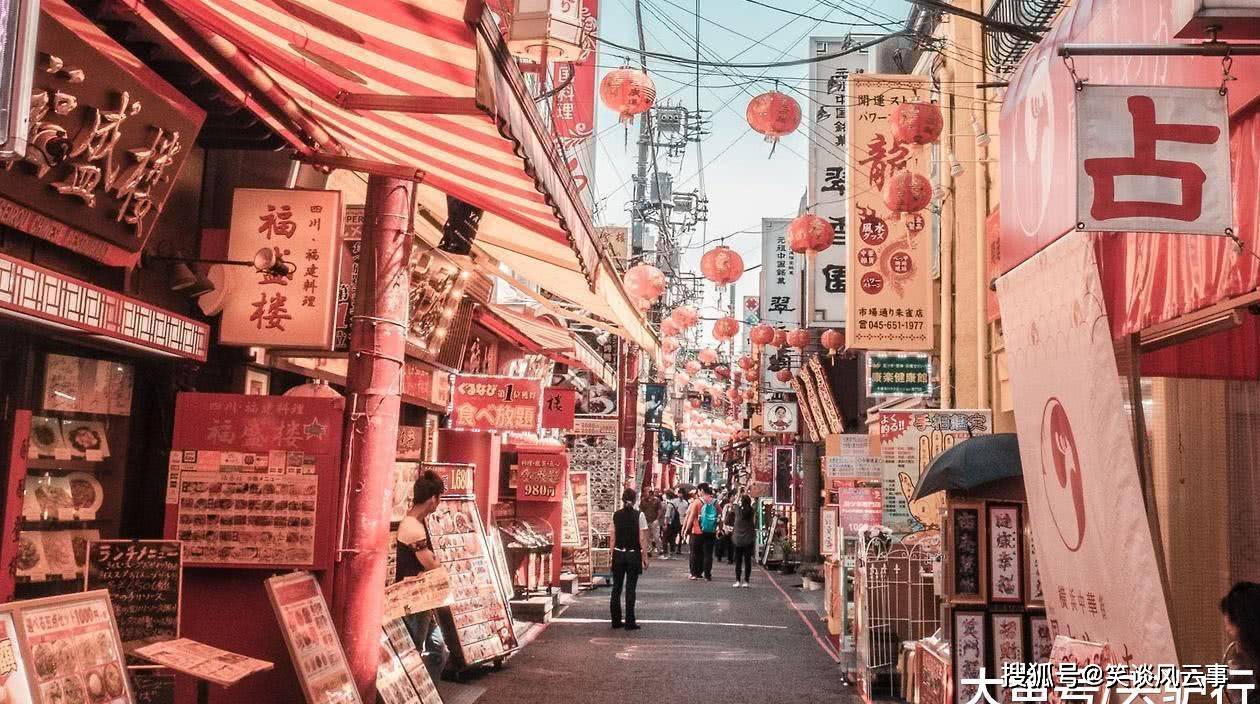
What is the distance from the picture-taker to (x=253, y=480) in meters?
6.89

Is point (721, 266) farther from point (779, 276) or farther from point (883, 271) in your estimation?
point (779, 276)

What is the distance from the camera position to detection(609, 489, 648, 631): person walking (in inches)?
632

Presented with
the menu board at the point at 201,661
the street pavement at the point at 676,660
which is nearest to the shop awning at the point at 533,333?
the street pavement at the point at 676,660

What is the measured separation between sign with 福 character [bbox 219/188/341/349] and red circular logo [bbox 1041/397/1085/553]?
16.2 feet

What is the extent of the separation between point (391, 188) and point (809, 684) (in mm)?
7558

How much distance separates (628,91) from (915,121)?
130 inches

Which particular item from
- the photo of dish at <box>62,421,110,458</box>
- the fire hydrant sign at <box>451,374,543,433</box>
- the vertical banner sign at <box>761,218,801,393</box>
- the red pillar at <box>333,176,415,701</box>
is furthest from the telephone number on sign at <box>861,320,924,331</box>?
the vertical banner sign at <box>761,218,801,393</box>

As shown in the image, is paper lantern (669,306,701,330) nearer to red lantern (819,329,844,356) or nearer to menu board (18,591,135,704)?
red lantern (819,329,844,356)

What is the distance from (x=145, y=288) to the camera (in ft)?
24.1

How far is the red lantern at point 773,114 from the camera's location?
12.2 meters

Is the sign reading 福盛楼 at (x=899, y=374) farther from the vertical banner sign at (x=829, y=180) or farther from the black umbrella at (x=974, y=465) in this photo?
the black umbrella at (x=974, y=465)

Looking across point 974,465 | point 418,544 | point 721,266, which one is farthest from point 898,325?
point 418,544

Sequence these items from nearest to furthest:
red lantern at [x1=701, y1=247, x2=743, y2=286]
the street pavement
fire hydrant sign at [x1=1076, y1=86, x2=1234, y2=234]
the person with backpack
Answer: fire hydrant sign at [x1=1076, y1=86, x2=1234, y2=234] < the street pavement < red lantern at [x1=701, y1=247, x2=743, y2=286] < the person with backpack

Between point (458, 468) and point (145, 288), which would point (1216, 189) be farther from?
point (458, 468)
